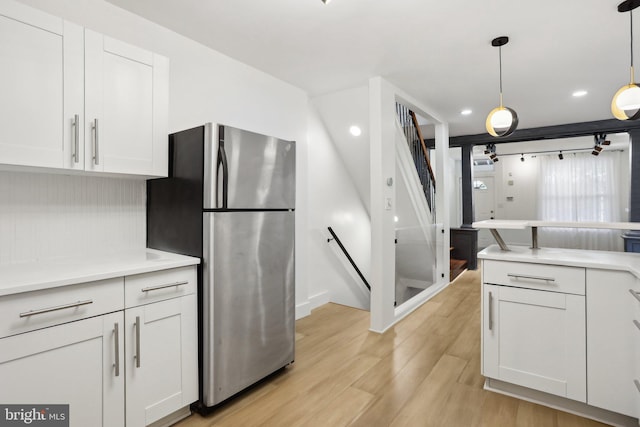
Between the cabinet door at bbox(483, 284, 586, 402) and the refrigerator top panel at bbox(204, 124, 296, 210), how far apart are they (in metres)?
1.59

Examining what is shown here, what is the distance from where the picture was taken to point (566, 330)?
1858mm

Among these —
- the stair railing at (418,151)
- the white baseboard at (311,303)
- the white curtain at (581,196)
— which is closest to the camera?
the white baseboard at (311,303)

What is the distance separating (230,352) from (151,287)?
63 centimetres

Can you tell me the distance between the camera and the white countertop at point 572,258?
5.70 feet

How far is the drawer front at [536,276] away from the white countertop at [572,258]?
4 cm

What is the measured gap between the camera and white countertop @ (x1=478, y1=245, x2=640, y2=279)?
1.74m

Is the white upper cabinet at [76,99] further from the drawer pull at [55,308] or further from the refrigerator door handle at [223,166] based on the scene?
the drawer pull at [55,308]

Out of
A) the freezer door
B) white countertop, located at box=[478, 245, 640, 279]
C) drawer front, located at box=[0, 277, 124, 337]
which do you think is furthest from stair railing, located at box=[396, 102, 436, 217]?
drawer front, located at box=[0, 277, 124, 337]

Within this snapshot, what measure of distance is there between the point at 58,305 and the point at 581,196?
9087mm

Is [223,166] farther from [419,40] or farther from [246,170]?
[419,40]

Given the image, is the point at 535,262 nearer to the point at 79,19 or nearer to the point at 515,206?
the point at 79,19

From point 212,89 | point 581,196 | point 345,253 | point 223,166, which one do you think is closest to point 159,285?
point 223,166

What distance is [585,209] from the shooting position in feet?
23.1

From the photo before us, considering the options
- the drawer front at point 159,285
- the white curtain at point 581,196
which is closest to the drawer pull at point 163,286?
the drawer front at point 159,285
